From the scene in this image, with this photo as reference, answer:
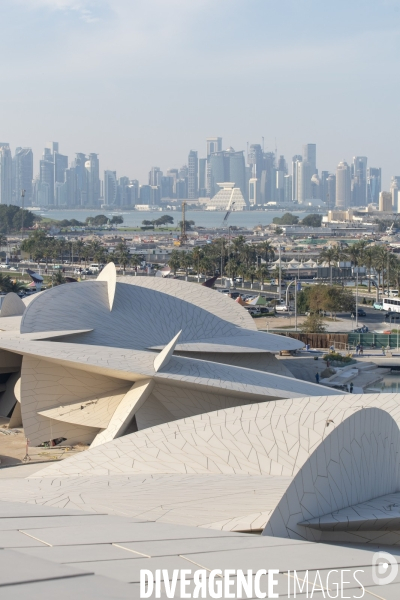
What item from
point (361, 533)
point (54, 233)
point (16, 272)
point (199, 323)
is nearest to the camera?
point (361, 533)

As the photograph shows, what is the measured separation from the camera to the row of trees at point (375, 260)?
58.5m

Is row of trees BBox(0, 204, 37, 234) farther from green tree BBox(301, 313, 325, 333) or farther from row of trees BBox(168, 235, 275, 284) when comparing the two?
green tree BBox(301, 313, 325, 333)

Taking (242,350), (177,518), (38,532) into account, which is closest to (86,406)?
(242,350)

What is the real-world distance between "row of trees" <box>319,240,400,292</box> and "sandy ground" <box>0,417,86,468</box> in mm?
38706

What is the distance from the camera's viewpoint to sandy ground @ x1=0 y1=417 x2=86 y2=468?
20.1m

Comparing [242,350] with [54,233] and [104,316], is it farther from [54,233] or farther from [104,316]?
[54,233]

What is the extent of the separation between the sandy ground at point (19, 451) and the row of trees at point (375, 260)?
127 ft

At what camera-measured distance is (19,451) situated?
2119 cm

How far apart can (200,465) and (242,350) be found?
12.7 metres

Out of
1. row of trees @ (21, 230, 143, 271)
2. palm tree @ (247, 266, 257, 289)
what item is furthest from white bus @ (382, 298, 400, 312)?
row of trees @ (21, 230, 143, 271)

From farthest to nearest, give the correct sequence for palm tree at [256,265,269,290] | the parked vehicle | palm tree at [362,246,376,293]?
palm tree at [362,246,376,293] < palm tree at [256,265,269,290] < the parked vehicle

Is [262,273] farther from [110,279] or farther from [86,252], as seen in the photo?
[110,279]

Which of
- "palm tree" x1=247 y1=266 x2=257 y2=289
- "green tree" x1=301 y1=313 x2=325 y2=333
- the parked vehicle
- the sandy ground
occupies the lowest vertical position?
the sandy ground

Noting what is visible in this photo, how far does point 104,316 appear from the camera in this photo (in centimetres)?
2512
